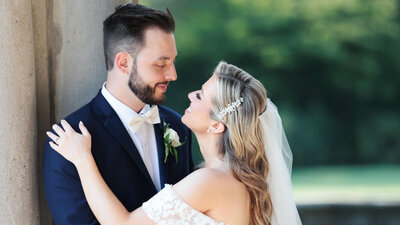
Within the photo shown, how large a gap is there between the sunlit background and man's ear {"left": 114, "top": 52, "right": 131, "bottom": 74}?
5668mm

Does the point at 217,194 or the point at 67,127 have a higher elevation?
the point at 67,127

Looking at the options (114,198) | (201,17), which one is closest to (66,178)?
(114,198)

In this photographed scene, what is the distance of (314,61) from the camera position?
30.9 feet

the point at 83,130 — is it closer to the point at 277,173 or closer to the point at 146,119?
the point at 146,119

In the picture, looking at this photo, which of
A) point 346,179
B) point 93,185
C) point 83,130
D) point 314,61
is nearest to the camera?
point 93,185

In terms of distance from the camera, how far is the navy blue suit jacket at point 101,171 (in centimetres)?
226

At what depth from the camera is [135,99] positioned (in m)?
2.54

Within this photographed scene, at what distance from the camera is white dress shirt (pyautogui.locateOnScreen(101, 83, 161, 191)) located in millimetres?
2521

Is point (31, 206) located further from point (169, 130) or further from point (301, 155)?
Result: point (301, 155)

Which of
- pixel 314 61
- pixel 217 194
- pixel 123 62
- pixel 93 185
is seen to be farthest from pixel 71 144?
pixel 314 61

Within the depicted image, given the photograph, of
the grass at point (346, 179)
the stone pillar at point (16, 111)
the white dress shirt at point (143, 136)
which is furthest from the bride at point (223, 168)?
the grass at point (346, 179)

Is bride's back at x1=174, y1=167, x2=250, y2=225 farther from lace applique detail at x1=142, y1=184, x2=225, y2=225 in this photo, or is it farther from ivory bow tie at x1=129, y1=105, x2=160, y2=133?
ivory bow tie at x1=129, y1=105, x2=160, y2=133

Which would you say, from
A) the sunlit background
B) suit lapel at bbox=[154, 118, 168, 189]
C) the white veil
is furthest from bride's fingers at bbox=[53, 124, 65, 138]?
the sunlit background

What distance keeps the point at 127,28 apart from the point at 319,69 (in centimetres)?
722
